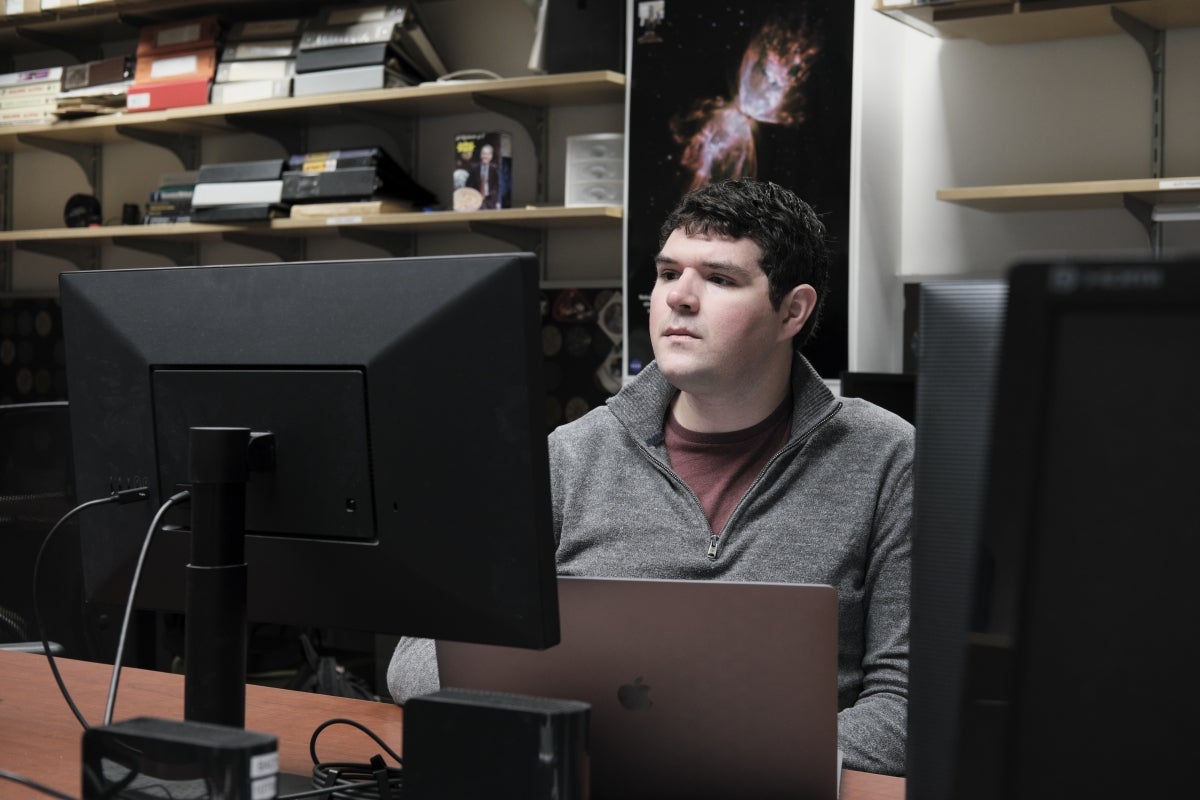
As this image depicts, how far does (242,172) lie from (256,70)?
1.08 feet

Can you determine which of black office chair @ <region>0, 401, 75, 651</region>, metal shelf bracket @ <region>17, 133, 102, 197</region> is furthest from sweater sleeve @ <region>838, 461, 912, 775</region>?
metal shelf bracket @ <region>17, 133, 102, 197</region>

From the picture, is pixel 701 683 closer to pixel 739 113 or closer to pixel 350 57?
pixel 739 113

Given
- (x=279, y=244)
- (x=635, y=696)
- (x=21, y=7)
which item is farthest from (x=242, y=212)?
(x=635, y=696)

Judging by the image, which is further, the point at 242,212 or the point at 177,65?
the point at 177,65

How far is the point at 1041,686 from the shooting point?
0.56 meters

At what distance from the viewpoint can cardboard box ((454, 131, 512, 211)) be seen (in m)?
3.39

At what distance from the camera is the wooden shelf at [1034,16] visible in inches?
102

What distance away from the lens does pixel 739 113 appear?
9.57ft

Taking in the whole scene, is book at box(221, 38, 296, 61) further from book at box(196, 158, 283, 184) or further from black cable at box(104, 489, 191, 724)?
black cable at box(104, 489, 191, 724)

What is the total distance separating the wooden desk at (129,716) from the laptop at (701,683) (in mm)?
171

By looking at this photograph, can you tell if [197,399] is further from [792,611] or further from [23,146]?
[23,146]

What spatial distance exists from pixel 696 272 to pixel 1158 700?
1.29 metres

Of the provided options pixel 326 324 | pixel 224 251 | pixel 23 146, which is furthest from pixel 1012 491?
pixel 23 146

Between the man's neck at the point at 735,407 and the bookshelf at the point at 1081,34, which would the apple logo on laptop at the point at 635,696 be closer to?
the man's neck at the point at 735,407
